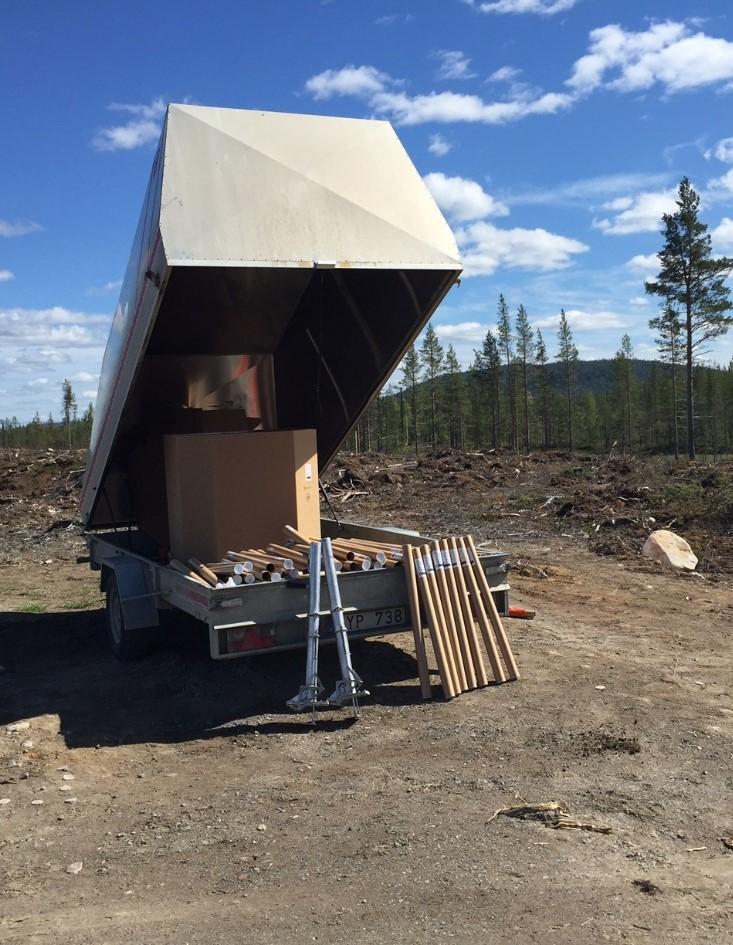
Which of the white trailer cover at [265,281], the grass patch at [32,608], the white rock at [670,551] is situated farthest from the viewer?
the white rock at [670,551]

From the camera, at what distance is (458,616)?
22.5 ft

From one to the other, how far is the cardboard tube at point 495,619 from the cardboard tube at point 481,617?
44mm

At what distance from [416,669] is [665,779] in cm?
286

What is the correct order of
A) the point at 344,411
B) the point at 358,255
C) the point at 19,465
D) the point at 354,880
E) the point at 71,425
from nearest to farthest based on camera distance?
the point at 354,880 → the point at 358,255 → the point at 344,411 → the point at 19,465 → the point at 71,425

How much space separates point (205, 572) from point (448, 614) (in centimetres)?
201

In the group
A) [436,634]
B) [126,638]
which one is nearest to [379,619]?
[436,634]

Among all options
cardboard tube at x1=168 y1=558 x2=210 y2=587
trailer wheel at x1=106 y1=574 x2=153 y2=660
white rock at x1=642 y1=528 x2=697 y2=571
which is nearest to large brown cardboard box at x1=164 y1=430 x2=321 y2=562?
cardboard tube at x1=168 y1=558 x2=210 y2=587

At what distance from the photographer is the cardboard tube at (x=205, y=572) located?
6602 millimetres

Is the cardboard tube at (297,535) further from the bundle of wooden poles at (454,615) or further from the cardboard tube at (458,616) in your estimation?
the cardboard tube at (458,616)

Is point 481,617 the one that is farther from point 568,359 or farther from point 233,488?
point 568,359

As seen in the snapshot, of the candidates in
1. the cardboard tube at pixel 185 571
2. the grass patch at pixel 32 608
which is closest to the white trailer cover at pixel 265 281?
the cardboard tube at pixel 185 571

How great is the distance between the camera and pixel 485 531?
16.4 meters

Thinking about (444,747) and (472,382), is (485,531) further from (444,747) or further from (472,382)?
(472,382)

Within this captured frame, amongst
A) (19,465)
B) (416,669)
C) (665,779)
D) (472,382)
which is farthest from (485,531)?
(472,382)
